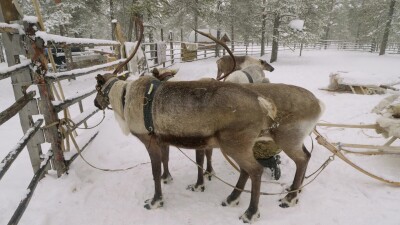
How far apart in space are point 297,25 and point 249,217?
62.2 feet

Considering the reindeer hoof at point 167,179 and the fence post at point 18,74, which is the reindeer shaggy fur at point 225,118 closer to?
the reindeer hoof at point 167,179

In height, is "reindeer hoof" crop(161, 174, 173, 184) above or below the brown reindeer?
below

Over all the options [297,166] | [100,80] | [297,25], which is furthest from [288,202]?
[297,25]

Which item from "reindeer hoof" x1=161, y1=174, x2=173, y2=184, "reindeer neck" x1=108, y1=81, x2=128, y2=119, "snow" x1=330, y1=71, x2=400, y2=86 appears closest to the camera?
"reindeer neck" x1=108, y1=81, x2=128, y2=119

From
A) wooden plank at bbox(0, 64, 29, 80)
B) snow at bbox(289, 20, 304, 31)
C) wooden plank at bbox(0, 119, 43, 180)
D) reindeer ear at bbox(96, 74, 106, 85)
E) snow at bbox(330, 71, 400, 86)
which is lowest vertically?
snow at bbox(330, 71, 400, 86)

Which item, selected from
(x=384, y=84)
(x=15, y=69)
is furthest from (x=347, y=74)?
(x=15, y=69)

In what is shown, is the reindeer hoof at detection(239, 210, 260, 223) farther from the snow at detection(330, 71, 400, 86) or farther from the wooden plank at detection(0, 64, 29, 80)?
the snow at detection(330, 71, 400, 86)

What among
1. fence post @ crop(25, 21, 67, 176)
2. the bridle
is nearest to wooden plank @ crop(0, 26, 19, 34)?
fence post @ crop(25, 21, 67, 176)

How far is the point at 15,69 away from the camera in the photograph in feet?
8.58

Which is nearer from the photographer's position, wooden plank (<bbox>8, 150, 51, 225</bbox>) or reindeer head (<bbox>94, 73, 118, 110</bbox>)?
wooden plank (<bbox>8, 150, 51, 225</bbox>)

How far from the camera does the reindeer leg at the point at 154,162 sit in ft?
10.1

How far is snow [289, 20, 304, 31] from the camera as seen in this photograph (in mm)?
18734

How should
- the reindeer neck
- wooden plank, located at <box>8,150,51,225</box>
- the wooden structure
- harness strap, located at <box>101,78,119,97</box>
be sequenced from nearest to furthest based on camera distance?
wooden plank, located at <box>8,150,51,225</box> → the wooden structure → the reindeer neck → harness strap, located at <box>101,78,119,97</box>

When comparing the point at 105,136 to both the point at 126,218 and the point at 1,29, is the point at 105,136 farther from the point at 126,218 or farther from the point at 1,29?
the point at 1,29
